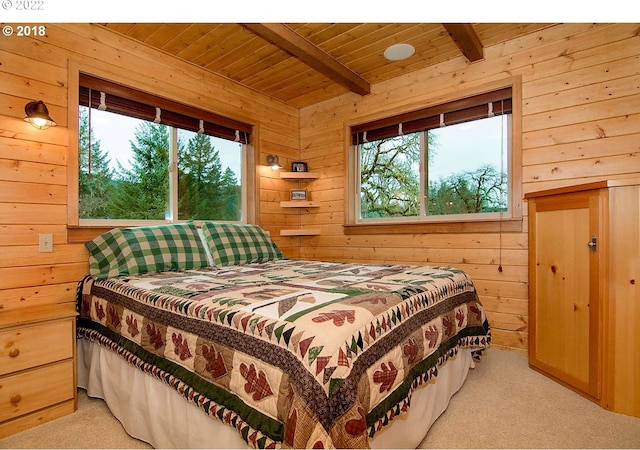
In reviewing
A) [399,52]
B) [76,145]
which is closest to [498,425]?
Answer: [399,52]

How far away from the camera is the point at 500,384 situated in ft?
6.61

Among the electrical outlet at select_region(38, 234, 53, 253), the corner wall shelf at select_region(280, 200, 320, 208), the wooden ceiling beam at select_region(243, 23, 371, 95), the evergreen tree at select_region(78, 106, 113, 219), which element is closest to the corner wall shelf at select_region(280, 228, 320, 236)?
the corner wall shelf at select_region(280, 200, 320, 208)

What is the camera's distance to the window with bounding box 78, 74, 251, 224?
241 cm

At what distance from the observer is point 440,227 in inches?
114

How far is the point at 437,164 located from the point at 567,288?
4.85 feet

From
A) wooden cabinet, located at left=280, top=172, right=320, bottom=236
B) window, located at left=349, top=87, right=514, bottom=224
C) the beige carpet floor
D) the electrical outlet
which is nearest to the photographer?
the beige carpet floor

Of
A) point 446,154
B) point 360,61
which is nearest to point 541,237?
point 446,154

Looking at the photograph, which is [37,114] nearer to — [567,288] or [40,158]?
[40,158]

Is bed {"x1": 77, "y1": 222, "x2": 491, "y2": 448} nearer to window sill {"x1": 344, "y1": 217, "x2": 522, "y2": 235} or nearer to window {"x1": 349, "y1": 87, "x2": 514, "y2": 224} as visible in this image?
window sill {"x1": 344, "y1": 217, "x2": 522, "y2": 235}

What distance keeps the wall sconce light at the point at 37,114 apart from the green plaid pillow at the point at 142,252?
750 mm

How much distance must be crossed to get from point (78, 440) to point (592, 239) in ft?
9.11

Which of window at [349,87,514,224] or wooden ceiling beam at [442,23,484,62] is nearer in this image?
wooden ceiling beam at [442,23,484,62]

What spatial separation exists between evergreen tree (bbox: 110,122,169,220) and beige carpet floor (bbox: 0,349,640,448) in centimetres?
132
